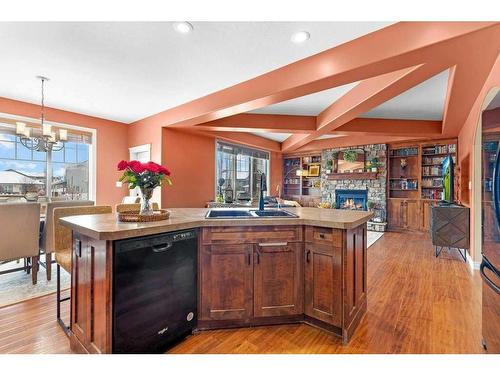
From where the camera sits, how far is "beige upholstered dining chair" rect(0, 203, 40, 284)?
2662 mm

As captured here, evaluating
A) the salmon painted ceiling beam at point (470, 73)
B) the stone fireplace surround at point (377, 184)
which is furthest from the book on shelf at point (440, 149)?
the salmon painted ceiling beam at point (470, 73)

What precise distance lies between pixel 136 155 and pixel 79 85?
2075mm

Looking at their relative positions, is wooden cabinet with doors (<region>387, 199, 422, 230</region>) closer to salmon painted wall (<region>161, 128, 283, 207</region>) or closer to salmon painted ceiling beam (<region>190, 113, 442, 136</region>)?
salmon painted ceiling beam (<region>190, 113, 442, 136</region>)

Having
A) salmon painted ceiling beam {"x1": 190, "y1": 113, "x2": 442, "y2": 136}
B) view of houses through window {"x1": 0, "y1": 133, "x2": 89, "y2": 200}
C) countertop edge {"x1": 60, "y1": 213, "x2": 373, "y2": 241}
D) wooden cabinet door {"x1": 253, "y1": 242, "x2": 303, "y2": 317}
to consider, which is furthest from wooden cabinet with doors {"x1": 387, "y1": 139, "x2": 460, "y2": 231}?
view of houses through window {"x1": 0, "y1": 133, "x2": 89, "y2": 200}

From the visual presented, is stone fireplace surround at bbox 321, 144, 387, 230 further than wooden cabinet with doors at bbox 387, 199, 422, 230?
Yes

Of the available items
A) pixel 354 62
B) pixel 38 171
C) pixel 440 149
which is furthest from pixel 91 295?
pixel 440 149

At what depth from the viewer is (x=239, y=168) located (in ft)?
22.7

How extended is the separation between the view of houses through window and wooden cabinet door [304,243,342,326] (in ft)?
13.9

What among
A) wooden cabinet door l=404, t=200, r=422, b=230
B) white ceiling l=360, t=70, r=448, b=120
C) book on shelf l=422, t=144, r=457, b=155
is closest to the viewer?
white ceiling l=360, t=70, r=448, b=120

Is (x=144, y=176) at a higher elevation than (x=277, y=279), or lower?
higher

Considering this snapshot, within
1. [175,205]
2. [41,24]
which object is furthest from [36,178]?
[41,24]

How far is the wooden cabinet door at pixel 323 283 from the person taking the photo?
1.82 m

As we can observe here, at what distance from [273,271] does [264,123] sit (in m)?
3.39

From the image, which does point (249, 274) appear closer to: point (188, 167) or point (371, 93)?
point (371, 93)
